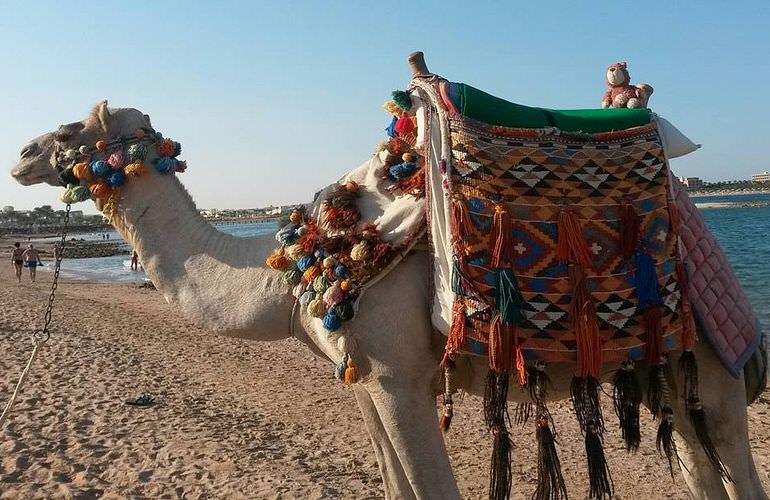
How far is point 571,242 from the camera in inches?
93.1

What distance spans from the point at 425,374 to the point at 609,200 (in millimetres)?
1078

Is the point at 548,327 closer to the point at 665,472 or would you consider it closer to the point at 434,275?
the point at 434,275

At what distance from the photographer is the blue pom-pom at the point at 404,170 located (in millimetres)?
2674

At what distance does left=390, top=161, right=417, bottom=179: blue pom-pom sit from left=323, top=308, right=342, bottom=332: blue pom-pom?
69cm

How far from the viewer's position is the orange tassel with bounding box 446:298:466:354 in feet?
7.68

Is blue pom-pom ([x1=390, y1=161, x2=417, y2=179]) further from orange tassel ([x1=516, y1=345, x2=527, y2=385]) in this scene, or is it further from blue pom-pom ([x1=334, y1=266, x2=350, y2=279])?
orange tassel ([x1=516, y1=345, x2=527, y2=385])

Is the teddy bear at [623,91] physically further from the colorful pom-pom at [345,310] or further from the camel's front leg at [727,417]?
the colorful pom-pom at [345,310]

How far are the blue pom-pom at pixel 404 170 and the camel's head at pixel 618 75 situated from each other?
1.19 m

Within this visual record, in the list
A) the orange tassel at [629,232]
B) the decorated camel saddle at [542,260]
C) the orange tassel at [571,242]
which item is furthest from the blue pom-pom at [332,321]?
the orange tassel at [629,232]

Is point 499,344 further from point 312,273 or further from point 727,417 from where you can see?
point 727,417

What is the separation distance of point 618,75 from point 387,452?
2.26 m

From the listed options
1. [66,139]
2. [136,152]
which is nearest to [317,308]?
[136,152]

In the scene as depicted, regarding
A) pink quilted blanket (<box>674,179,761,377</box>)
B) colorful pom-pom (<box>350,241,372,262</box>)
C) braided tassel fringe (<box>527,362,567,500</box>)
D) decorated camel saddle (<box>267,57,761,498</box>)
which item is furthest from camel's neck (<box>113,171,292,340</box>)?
pink quilted blanket (<box>674,179,761,377</box>)

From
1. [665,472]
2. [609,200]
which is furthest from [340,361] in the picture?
[665,472]
